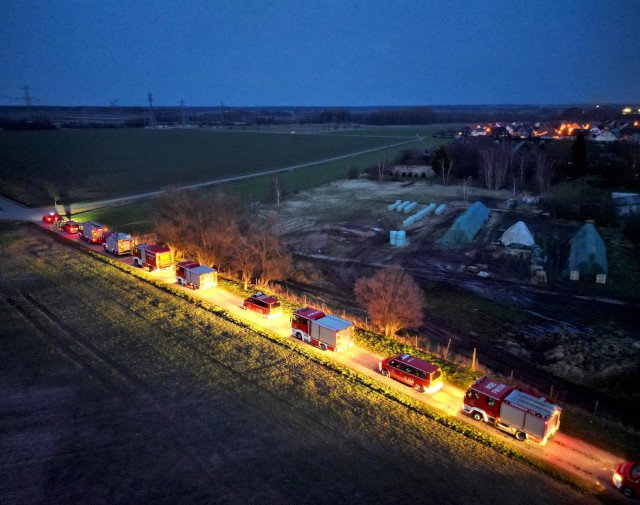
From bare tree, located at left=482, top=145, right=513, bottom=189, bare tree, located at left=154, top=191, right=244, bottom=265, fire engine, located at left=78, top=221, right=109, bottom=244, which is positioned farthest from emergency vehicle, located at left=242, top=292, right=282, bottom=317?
bare tree, located at left=482, top=145, right=513, bottom=189

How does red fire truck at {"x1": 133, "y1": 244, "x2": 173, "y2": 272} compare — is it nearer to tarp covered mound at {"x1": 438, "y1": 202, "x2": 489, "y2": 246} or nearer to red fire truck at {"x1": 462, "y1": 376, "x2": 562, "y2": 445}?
red fire truck at {"x1": 462, "y1": 376, "x2": 562, "y2": 445}

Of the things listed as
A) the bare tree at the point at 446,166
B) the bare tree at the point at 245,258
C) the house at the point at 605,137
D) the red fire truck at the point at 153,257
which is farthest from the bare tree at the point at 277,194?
the house at the point at 605,137

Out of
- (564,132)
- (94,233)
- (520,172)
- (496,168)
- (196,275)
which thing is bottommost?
(196,275)

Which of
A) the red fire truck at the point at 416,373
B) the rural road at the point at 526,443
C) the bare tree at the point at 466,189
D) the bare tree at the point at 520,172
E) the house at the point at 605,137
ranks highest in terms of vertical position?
the house at the point at 605,137

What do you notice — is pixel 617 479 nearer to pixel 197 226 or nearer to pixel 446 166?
pixel 197 226

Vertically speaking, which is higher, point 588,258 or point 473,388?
point 588,258

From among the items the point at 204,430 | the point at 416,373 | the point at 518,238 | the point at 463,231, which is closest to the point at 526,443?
the point at 416,373

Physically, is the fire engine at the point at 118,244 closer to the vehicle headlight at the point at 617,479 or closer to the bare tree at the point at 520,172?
the vehicle headlight at the point at 617,479
